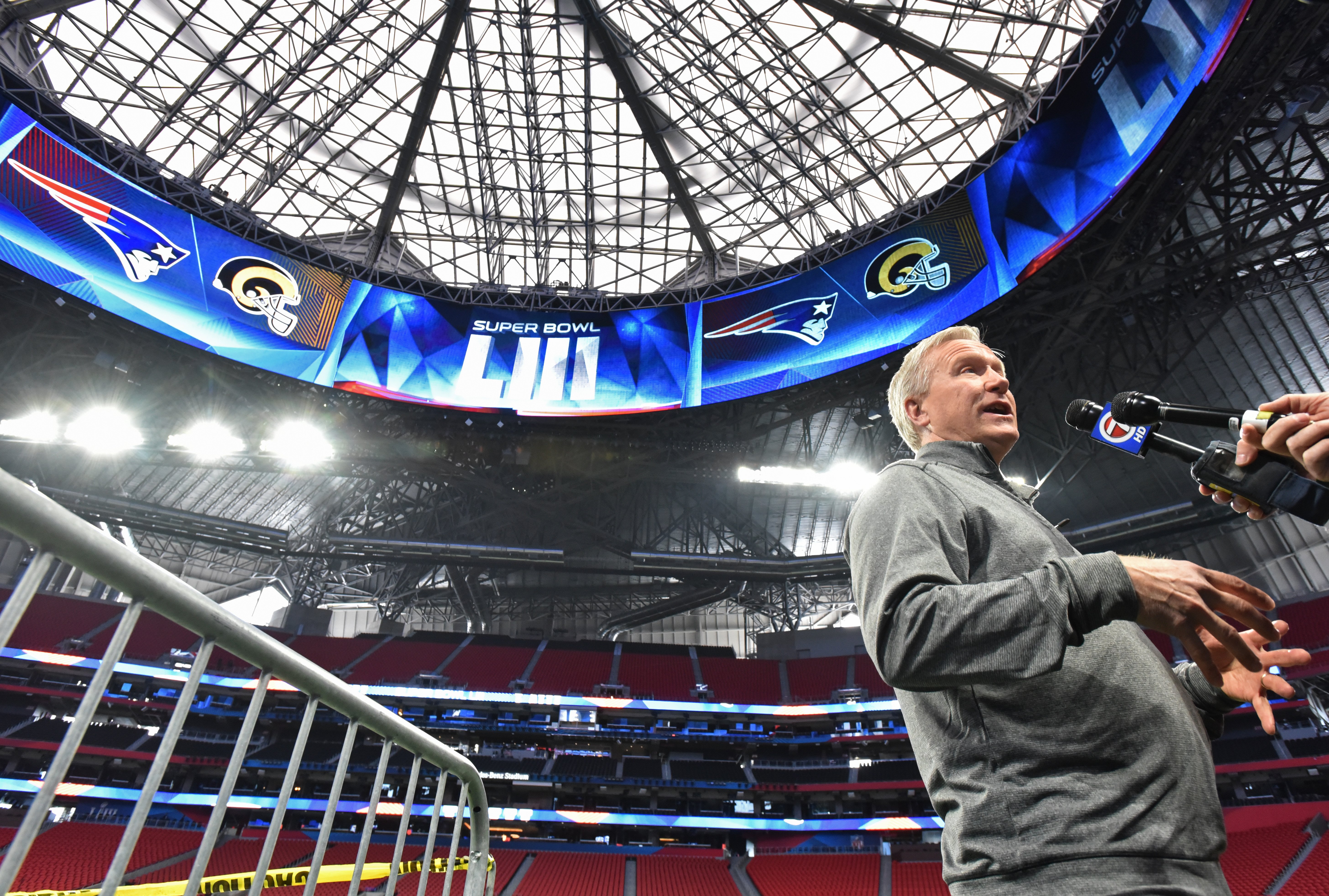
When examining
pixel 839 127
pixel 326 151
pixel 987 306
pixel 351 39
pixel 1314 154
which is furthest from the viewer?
pixel 326 151

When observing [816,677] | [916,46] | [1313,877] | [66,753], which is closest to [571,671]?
Result: [816,677]

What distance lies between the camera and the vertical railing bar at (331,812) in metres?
1.67

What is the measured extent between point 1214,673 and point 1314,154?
18.7 metres

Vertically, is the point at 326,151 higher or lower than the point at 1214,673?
higher

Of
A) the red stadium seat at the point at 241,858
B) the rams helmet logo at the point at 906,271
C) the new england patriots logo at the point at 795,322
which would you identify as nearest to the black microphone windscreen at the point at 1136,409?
the rams helmet logo at the point at 906,271

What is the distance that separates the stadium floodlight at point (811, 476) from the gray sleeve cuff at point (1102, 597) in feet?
67.3

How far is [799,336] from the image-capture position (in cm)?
1895

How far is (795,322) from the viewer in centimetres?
1922

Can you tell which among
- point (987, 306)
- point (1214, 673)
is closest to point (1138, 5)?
point (987, 306)

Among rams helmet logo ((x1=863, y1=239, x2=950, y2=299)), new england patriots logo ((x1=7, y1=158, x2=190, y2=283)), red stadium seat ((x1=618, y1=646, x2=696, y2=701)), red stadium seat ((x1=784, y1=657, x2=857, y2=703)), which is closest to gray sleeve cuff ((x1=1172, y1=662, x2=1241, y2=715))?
rams helmet logo ((x1=863, y1=239, x2=950, y2=299))

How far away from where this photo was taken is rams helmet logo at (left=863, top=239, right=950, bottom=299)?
17.1 m

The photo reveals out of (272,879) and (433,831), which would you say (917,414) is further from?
(272,879)

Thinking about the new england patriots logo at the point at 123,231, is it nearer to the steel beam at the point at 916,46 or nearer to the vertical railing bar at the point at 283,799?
the steel beam at the point at 916,46

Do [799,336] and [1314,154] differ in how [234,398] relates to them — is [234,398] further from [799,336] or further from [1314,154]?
[1314,154]
